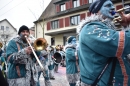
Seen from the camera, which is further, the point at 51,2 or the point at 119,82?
the point at 51,2

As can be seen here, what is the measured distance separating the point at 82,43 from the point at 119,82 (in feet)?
1.85

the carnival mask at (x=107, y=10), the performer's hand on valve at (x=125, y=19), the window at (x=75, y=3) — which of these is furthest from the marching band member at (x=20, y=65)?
the window at (x=75, y=3)

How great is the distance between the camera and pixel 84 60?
7.14 ft

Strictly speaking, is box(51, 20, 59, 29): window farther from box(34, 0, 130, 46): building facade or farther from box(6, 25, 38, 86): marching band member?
box(6, 25, 38, 86): marching band member

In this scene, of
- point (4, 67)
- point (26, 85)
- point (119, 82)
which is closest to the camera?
point (119, 82)

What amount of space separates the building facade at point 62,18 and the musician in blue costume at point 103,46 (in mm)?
22314

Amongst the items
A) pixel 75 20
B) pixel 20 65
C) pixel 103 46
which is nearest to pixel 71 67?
pixel 20 65

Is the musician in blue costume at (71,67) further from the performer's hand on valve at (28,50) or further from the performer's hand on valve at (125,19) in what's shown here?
the performer's hand on valve at (125,19)

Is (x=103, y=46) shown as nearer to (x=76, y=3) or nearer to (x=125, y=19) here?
(x=125, y=19)

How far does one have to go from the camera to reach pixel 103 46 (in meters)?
1.86

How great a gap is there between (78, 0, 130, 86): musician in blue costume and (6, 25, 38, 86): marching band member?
6.67 feet

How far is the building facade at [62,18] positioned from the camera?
25.3 meters

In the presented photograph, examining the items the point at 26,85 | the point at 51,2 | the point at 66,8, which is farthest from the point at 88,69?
the point at 51,2

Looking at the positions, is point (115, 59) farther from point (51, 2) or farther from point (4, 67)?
point (51, 2)
